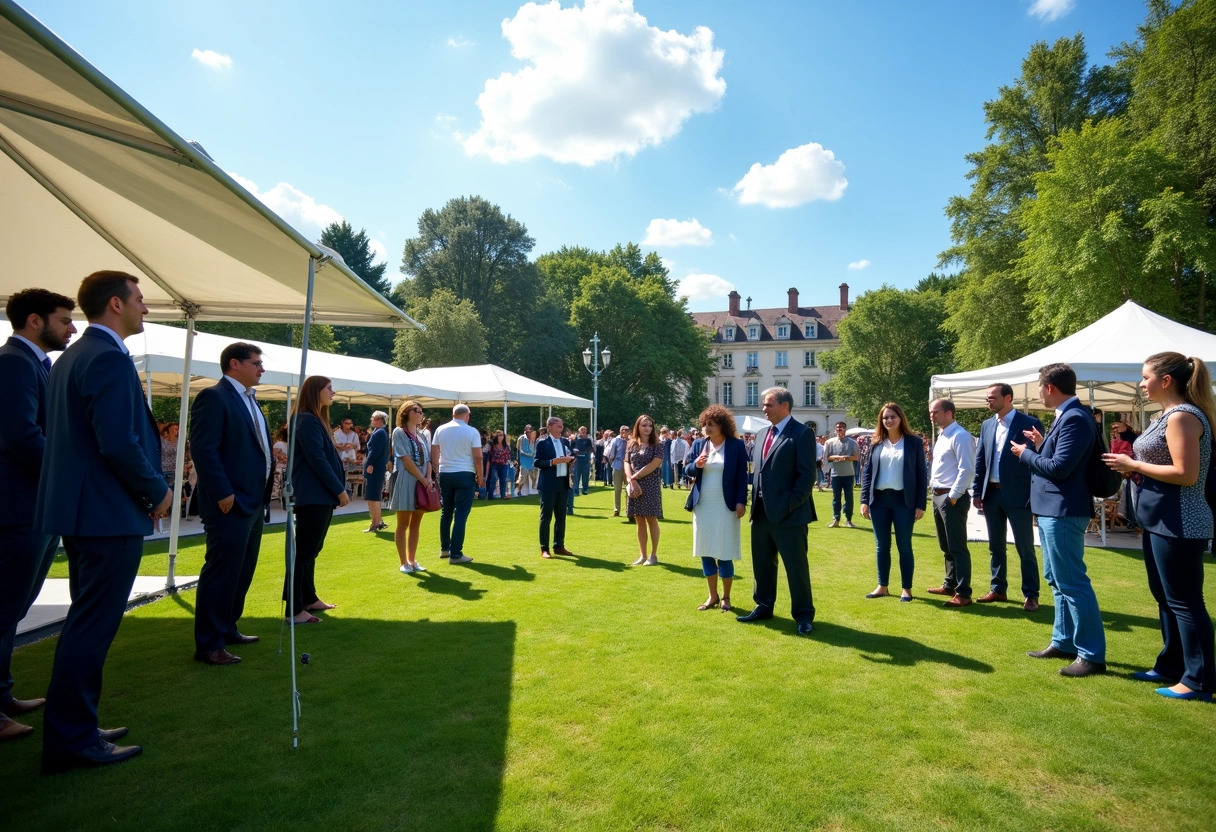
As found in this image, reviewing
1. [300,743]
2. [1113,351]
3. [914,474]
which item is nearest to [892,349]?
[1113,351]

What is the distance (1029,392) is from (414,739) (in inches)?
617

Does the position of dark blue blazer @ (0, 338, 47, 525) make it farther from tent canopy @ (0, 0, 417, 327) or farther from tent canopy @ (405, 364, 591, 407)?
tent canopy @ (405, 364, 591, 407)

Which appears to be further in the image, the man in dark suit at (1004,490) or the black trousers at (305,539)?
the man in dark suit at (1004,490)

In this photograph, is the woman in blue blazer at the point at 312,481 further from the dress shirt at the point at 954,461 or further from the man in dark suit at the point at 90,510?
the dress shirt at the point at 954,461

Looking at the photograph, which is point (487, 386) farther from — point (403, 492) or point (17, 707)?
point (17, 707)

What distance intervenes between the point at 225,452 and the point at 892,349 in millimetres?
49082

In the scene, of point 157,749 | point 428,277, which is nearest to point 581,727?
point 157,749

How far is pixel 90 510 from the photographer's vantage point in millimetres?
3105

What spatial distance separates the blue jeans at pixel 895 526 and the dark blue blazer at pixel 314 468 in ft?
17.3

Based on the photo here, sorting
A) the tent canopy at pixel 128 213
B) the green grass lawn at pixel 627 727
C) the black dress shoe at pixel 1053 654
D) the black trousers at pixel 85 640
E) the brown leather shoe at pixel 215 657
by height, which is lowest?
the green grass lawn at pixel 627 727

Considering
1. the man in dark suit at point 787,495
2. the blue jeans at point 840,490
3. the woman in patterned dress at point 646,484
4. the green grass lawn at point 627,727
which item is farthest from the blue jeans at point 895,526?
the blue jeans at point 840,490

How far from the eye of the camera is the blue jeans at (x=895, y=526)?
21.8 feet

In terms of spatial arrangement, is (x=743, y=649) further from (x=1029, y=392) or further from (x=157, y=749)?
(x=1029, y=392)

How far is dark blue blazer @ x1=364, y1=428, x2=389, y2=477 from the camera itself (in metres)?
10.2
